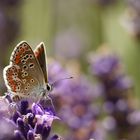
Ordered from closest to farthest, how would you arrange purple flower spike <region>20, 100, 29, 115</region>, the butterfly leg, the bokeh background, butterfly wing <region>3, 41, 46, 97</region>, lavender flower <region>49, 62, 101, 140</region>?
1. purple flower spike <region>20, 100, 29, 115</region>
2. the butterfly leg
3. butterfly wing <region>3, 41, 46, 97</region>
4. lavender flower <region>49, 62, 101, 140</region>
5. the bokeh background

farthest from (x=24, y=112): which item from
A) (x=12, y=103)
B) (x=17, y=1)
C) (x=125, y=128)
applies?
(x=17, y=1)

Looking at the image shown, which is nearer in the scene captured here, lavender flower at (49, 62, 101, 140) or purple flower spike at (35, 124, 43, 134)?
purple flower spike at (35, 124, 43, 134)

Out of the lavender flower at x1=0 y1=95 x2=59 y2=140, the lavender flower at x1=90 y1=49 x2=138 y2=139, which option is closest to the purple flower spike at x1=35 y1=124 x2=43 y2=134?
the lavender flower at x1=0 y1=95 x2=59 y2=140

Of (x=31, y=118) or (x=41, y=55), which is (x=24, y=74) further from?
(x=31, y=118)

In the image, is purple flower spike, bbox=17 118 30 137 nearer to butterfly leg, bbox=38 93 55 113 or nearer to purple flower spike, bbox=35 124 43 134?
purple flower spike, bbox=35 124 43 134

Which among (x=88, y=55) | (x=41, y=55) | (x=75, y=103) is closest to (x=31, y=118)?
(x=41, y=55)

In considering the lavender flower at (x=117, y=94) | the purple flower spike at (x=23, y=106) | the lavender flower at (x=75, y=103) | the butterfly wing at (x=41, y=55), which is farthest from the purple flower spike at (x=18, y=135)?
the lavender flower at (x=117, y=94)

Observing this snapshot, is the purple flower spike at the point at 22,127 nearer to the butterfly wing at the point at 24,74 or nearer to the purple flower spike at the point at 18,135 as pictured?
the purple flower spike at the point at 18,135

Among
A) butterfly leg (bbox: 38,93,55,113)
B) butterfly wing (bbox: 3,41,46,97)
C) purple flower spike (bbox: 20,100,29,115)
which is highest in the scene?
butterfly wing (bbox: 3,41,46,97)
